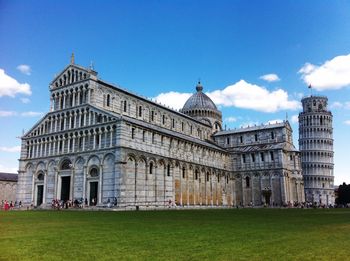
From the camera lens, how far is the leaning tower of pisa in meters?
103

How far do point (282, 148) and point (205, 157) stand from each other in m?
15.5

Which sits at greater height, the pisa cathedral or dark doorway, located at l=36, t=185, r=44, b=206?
the pisa cathedral

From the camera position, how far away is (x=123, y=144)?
4534 cm

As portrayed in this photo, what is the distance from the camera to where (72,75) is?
5356cm

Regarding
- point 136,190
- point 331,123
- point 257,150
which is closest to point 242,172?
point 257,150

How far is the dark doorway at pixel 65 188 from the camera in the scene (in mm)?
50497

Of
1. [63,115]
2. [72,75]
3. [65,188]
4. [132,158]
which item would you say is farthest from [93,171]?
[72,75]

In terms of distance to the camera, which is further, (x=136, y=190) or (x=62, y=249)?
(x=136, y=190)

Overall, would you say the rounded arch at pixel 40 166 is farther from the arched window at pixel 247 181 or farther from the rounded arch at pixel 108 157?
the arched window at pixel 247 181

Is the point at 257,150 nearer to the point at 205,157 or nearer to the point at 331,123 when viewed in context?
the point at 205,157

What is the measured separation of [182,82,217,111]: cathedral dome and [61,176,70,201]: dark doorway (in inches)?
Answer: 1497

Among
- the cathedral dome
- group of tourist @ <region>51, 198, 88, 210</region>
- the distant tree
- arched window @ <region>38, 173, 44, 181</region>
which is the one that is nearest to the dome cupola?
the cathedral dome

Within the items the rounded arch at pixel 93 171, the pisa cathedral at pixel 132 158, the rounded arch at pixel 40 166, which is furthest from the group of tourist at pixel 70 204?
the rounded arch at pixel 40 166

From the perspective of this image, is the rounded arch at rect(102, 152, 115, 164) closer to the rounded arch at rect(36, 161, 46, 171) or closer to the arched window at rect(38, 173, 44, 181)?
the rounded arch at rect(36, 161, 46, 171)
